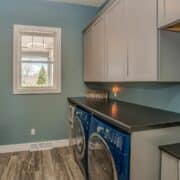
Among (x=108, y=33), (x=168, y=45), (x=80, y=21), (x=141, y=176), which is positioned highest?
(x=80, y=21)

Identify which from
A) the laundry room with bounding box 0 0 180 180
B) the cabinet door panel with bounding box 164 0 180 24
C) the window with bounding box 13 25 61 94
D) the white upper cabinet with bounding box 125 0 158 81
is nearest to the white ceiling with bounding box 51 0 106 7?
the laundry room with bounding box 0 0 180 180

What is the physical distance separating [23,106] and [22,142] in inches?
26.0

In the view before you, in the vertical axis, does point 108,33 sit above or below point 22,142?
above

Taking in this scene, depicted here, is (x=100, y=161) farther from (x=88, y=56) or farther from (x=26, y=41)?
(x=26, y=41)

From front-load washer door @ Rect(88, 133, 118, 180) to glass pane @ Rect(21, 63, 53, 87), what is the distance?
6.26 feet

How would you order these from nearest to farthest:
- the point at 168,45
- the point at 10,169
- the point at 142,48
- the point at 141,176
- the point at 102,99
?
the point at 141,176 → the point at 168,45 → the point at 142,48 → the point at 10,169 → the point at 102,99

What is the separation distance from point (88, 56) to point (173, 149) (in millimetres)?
2320

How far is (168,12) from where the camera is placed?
4.25ft

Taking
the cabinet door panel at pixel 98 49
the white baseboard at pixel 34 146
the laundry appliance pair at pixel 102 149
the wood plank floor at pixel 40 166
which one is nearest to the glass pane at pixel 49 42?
the cabinet door panel at pixel 98 49

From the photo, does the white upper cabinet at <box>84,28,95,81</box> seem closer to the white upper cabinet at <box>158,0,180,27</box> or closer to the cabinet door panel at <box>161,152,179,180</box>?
the white upper cabinet at <box>158,0,180,27</box>

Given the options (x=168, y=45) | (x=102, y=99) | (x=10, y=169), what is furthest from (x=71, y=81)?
(x=168, y=45)

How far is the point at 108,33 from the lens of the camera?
2.38 metres

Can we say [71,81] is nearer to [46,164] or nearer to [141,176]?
[46,164]

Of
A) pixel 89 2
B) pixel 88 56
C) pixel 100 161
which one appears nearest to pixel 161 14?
pixel 100 161
